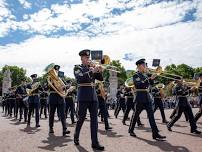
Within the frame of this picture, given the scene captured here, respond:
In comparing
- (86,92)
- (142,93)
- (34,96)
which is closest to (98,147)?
(86,92)

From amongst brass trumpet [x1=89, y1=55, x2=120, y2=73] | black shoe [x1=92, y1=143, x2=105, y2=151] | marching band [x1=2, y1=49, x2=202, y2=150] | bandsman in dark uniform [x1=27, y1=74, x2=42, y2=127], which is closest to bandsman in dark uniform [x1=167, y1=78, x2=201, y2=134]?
marching band [x1=2, y1=49, x2=202, y2=150]

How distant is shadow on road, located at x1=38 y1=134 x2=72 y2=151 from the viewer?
31.1 ft

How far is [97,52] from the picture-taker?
1092 cm

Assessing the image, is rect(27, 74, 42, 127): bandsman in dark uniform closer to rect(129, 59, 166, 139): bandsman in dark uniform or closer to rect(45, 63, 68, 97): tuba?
rect(45, 63, 68, 97): tuba

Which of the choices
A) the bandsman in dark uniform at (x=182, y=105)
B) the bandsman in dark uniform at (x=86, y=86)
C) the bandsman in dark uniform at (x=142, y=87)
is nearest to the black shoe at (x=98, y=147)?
the bandsman in dark uniform at (x=86, y=86)

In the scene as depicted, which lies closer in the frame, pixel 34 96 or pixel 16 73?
pixel 34 96

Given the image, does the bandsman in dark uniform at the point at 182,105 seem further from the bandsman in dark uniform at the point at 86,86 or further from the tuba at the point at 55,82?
the bandsman in dark uniform at the point at 86,86

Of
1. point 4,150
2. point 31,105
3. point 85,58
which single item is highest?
point 85,58

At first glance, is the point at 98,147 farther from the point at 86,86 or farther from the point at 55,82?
the point at 55,82

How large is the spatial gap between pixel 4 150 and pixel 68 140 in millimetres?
1995

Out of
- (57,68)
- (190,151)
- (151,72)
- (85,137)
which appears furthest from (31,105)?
(190,151)

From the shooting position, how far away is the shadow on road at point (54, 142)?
947 centimetres

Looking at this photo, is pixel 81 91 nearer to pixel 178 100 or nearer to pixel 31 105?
pixel 178 100

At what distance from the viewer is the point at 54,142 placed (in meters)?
10.3
